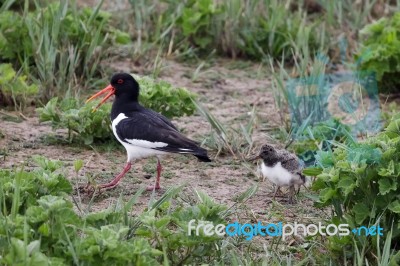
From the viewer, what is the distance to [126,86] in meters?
7.37

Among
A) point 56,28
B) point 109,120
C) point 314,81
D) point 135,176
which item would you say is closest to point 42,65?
point 56,28

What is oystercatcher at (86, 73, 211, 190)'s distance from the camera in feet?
22.5

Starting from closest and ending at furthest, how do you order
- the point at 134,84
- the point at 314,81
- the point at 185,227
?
the point at 185,227
the point at 134,84
the point at 314,81

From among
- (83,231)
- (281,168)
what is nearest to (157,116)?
(281,168)

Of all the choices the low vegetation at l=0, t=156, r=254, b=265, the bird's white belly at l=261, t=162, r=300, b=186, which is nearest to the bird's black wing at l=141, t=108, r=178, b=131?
the bird's white belly at l=261, t=162, r=300, b=186

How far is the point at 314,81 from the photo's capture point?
8.13m

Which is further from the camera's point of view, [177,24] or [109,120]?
[177,24]

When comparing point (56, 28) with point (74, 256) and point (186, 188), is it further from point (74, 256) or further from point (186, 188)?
point (74, 256)

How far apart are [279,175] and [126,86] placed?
1.46 m

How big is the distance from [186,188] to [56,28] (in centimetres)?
217

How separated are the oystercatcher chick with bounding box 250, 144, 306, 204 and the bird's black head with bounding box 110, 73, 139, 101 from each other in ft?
3.73

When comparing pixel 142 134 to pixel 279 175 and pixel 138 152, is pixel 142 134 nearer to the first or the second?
pixel 138 152

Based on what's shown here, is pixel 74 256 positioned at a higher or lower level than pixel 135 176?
higher

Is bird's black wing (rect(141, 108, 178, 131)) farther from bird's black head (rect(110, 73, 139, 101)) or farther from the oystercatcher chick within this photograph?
the oystercatcher chick
